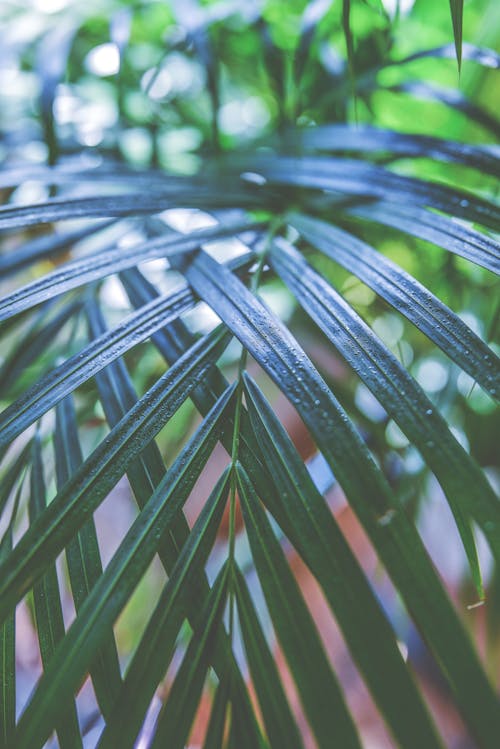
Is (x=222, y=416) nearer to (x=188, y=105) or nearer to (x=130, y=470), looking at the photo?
(x=130, y=470)

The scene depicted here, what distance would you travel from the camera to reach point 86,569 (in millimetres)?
277

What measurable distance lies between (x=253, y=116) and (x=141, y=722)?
0.78 m

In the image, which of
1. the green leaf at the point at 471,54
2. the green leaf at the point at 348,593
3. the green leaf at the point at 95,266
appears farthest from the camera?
the green leaf at the point at 471,54

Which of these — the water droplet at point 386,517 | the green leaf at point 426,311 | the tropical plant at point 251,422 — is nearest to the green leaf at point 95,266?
the tropical plant at point 251,422

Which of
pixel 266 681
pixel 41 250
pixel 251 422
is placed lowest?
pixel 266 681

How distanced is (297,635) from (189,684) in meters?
0.05

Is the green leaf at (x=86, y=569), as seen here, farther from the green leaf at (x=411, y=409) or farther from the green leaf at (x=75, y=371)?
the green leaf at (x=411, y=409)

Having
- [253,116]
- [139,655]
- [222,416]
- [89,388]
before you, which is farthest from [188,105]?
[139,655]

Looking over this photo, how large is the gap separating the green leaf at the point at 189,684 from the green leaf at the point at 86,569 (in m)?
0.04

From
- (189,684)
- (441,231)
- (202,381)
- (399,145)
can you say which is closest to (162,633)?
(189,684)

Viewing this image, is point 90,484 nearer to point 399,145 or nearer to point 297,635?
point 297,635

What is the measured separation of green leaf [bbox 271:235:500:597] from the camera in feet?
0.71

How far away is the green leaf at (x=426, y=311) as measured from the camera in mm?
250

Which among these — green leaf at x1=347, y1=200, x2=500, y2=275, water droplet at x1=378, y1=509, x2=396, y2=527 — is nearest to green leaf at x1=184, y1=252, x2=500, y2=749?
water droplet at x1=378, y1=509, x2=396, y2=527
